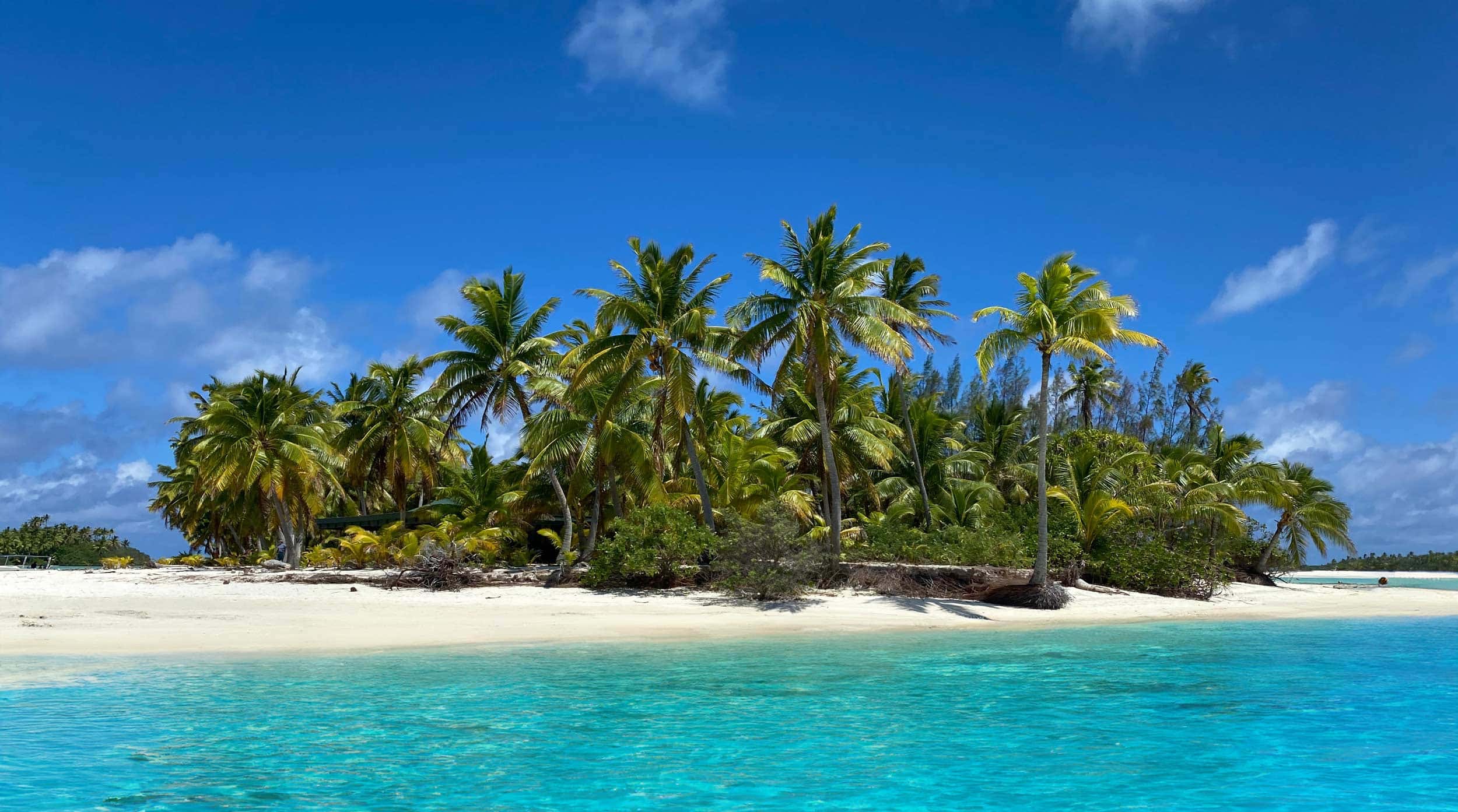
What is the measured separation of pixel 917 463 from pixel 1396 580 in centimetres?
4405

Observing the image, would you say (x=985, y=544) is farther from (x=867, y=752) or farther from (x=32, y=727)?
(x=32, y=727)

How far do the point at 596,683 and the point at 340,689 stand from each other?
124 inches

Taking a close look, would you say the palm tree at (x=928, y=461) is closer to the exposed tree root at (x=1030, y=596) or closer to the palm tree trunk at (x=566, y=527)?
the exposed tree root at (x=1030, y=596)

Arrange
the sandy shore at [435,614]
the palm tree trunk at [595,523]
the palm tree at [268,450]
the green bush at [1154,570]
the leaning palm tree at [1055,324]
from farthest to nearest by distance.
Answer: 1. the palm tree at [268,450]
2. the palm tree trunk at [595,523]
3. the green bush at [1154,570]
4. the leaning palm tree at [1055,324]
5. the sandy shore at [435,614]

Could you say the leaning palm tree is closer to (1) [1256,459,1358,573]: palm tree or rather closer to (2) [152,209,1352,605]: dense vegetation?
(2) [152,209,1352,605]: dense vegetation

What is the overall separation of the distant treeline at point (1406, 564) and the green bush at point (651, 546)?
64.0 m

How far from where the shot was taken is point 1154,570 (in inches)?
1003

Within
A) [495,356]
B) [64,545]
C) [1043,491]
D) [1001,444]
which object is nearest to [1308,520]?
[1001,444]

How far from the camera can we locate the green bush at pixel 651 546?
74.8ft

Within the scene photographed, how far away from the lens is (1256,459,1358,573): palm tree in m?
34.8

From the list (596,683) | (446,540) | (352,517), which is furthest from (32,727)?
(352,517)

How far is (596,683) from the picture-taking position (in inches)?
482

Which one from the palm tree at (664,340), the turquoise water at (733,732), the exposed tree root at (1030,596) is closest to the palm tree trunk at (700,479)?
the palm tree at (664,340)

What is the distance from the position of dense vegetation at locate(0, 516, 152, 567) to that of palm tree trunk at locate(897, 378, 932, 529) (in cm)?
3924
